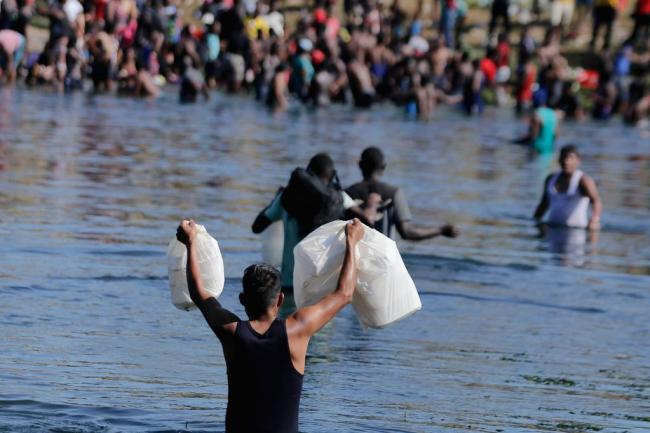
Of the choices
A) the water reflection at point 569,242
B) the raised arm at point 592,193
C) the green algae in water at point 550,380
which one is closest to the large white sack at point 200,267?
the green algae in water at point 550,380

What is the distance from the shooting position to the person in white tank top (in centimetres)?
1733

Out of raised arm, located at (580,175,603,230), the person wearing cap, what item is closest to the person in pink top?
raised arm, located at (580,175,603,230)

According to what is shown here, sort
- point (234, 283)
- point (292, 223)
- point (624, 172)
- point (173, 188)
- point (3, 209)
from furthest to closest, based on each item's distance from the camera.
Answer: point (624, 172)
point (173, 188)
point (3, 209)
point (234, 283)
point (292, 223)

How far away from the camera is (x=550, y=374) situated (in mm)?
10492

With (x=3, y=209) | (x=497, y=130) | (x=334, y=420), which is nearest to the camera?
(x=334, y=420)

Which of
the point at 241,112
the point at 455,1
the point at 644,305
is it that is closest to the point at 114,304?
the point at 644,305

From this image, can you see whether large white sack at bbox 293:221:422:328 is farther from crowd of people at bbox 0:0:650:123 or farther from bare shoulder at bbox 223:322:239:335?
crowd of people at bbox 0:0:650:123

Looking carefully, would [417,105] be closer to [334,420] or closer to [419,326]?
[419,326]

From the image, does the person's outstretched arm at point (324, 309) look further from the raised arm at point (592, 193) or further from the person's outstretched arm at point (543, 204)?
the person's outstretched arm at point (543, 204)

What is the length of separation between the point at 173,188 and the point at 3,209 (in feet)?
10.6

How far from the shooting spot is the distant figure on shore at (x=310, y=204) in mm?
10977

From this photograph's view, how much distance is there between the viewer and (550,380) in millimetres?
10305

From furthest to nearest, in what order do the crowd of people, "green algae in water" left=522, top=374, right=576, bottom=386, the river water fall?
the crowd of people < "green algae in water" left=522, top=374, right=576, bottom=386 < the river water

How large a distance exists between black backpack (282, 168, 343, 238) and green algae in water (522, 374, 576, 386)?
163cm
